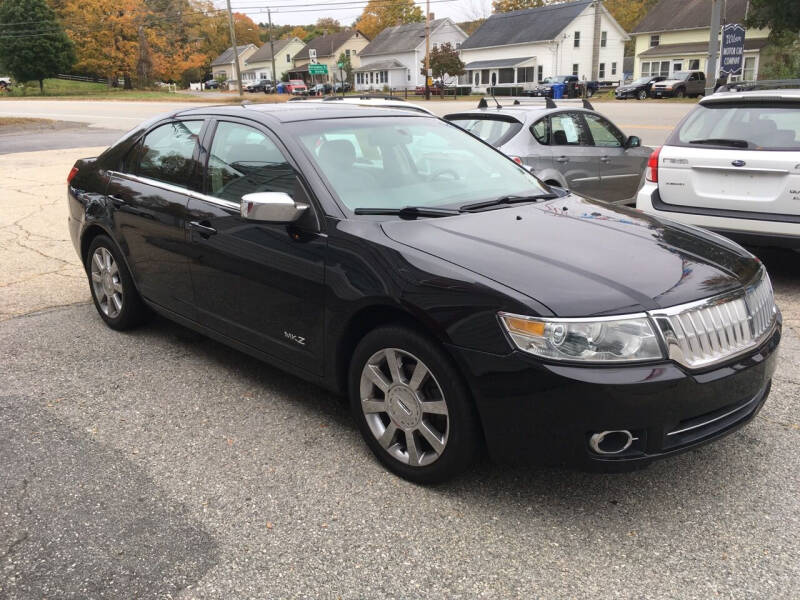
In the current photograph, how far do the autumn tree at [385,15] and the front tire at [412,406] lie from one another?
345 feet

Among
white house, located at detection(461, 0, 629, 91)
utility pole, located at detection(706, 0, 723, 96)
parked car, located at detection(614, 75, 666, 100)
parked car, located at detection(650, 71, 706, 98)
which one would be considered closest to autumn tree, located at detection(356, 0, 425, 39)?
white house, located at detection(461, 0, 629, 91)

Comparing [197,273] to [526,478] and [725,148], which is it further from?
[725,148]

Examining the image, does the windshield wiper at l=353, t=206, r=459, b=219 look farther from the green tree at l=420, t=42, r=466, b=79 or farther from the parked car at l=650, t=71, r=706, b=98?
the green tree at l=420, t=42, r=466, b=79

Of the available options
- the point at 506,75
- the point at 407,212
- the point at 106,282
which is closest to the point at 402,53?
the point at 506,75

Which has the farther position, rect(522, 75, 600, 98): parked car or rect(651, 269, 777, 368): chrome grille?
rect(522, 75, 600, 98): parked car

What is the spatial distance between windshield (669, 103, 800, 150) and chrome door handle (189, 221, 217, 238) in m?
4.35

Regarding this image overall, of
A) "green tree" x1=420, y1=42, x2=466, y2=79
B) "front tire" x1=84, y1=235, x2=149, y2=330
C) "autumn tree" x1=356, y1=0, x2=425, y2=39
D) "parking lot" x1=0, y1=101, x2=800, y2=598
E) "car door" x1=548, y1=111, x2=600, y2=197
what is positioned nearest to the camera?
"parking lot" x1=0, y1=101, x2=800, y2=598

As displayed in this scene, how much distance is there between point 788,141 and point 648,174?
1.19 m

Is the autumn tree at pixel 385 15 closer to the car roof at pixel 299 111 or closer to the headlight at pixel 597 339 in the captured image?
the car roof at pixel 299 111

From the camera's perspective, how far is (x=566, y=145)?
8.51m

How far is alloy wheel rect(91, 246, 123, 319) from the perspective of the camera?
5.28 m

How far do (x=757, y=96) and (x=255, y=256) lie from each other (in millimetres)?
4696

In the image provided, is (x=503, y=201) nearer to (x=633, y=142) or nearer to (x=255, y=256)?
(x=255, y=256)

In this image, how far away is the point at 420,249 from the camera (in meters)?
3.21
